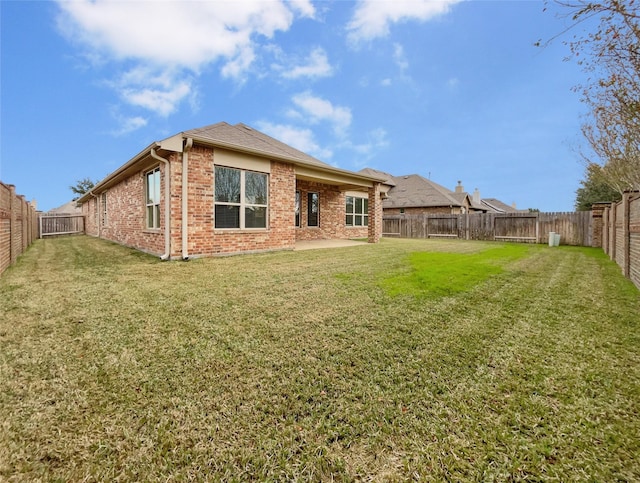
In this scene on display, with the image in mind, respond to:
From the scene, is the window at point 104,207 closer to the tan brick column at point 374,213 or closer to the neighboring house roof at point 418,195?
the tan brick column at point 374,213

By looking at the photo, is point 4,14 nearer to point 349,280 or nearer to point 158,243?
point 158,243

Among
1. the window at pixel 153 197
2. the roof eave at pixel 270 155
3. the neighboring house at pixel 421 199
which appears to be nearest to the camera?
the roof eave at pixel 270 155

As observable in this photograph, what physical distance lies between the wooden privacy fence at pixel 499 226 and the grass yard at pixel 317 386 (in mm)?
12564

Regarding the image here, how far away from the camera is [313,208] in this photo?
14016mm

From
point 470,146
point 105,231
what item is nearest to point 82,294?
point 105,231

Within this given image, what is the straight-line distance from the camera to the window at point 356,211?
15493 millimetres

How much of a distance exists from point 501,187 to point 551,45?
45343 millimetres

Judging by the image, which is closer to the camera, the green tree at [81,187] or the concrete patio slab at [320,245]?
the concrete patio slab at [320,245]

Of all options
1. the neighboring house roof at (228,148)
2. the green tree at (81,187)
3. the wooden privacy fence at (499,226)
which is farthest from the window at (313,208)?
the green tree at (81,187)

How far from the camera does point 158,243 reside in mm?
7875

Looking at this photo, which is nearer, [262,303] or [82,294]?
[262,303]

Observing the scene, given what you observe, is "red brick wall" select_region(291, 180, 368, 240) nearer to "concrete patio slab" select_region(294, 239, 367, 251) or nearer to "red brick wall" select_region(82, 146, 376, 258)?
"red brick wall" select_region(82, 146, 376, 258)

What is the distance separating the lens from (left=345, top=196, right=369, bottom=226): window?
15.5 metres

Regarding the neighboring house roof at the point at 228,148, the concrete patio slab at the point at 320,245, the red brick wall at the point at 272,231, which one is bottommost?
the concrete patio slab at the point at 320,245
